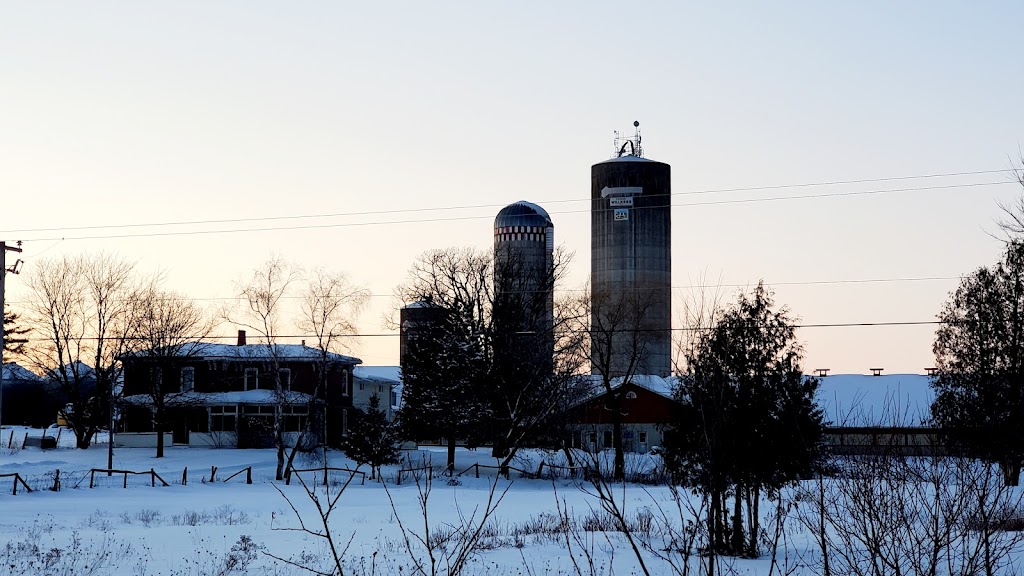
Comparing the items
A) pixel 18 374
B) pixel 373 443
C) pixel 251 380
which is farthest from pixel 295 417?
pixel 18 374

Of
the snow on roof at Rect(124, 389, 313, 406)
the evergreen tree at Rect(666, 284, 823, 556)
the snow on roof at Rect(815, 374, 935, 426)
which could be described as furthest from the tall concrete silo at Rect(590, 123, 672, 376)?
the evergreen tree at Rect(666, 284, 823, 556)

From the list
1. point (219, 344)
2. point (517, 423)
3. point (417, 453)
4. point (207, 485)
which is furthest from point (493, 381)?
point (219, 344)

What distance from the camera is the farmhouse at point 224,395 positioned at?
60.1 metres

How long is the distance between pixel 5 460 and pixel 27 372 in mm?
50351

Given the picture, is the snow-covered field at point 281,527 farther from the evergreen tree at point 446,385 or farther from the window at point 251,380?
the window at point 251,380

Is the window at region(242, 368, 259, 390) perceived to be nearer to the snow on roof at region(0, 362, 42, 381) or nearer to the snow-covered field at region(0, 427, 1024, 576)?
the snow-covered field at region(0, 427, 1024, 576)

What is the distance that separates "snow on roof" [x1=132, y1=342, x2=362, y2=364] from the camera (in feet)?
205

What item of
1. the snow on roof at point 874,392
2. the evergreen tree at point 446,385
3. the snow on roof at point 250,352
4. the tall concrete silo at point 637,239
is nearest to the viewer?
the evergreen tree at point 446,385

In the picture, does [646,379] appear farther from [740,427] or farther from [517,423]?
[740,427]

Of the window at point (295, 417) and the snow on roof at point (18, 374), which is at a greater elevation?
the snow on roof at point (18, 374)

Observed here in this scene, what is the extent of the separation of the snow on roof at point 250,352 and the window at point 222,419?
114 inches

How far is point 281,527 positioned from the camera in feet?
89.8

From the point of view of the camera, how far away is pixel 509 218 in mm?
84250

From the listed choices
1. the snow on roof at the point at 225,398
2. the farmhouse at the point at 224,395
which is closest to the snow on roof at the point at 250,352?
the farmhouse at the point at 224,395
